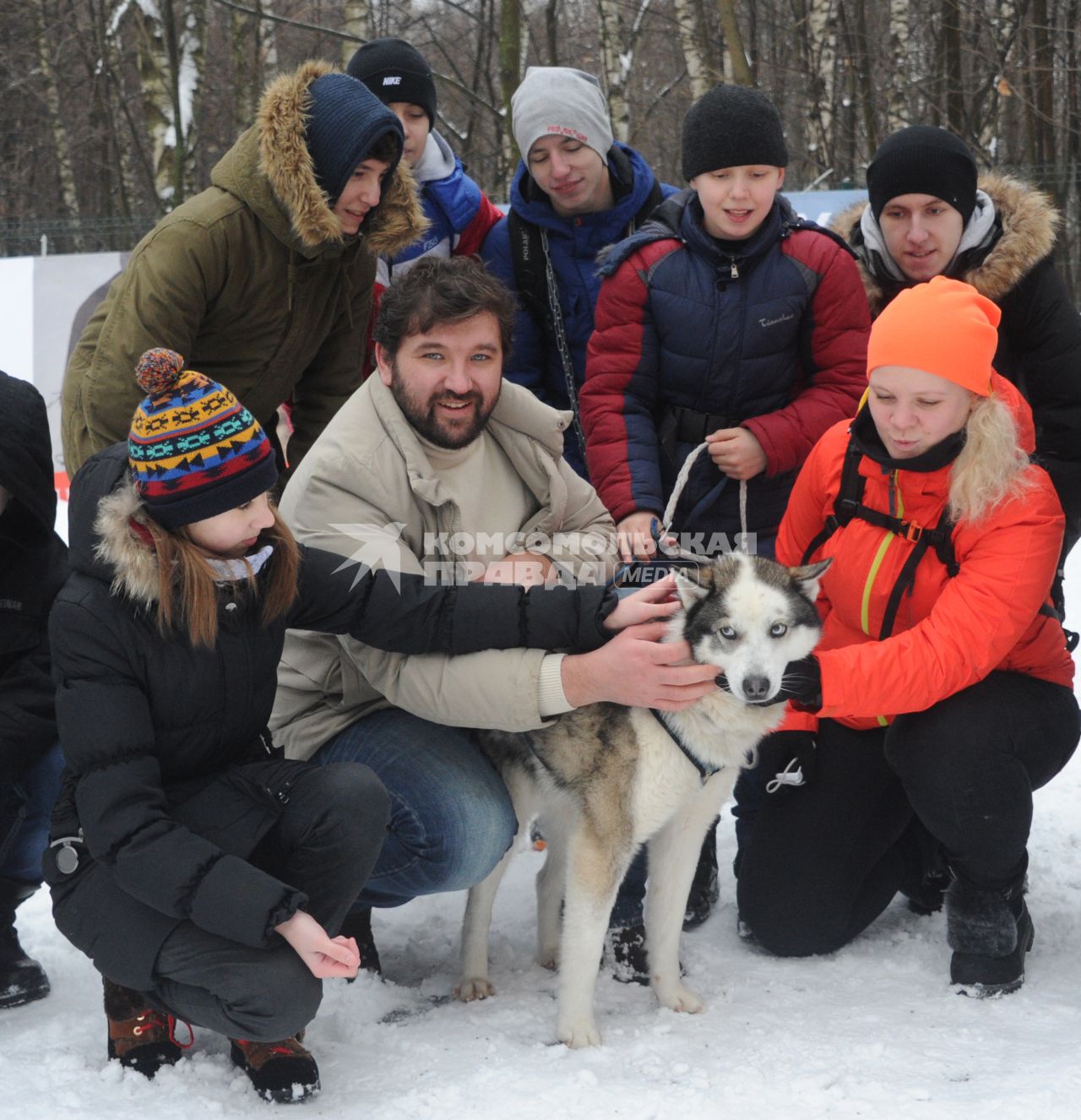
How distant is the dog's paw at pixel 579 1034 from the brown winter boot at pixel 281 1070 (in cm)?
53

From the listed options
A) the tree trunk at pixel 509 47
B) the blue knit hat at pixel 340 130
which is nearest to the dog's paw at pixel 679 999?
the blue knit hat at pixel 340 130

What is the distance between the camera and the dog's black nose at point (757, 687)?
2342 mm

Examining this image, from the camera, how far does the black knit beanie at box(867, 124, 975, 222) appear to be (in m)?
3.08

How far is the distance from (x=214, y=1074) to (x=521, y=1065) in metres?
0.60

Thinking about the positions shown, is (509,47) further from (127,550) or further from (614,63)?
(127,550)

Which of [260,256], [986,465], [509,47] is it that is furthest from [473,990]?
[509,47]

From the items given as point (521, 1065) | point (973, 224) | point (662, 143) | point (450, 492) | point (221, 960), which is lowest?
point (521, 1065)

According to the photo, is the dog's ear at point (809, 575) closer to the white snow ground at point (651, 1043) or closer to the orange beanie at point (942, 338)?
the orange beanie at point (942, 338)

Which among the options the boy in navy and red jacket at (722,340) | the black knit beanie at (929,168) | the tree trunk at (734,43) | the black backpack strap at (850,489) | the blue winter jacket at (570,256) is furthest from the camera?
the tree trunk at (734,43)

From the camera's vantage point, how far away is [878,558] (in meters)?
2.74

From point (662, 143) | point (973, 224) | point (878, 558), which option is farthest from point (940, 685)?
point (662, 143)

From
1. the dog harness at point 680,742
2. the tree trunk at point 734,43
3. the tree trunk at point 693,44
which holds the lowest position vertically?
the dog harness at point 680,742

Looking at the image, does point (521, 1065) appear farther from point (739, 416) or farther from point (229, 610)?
point (739, 416)

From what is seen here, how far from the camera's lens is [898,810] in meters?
2.99
